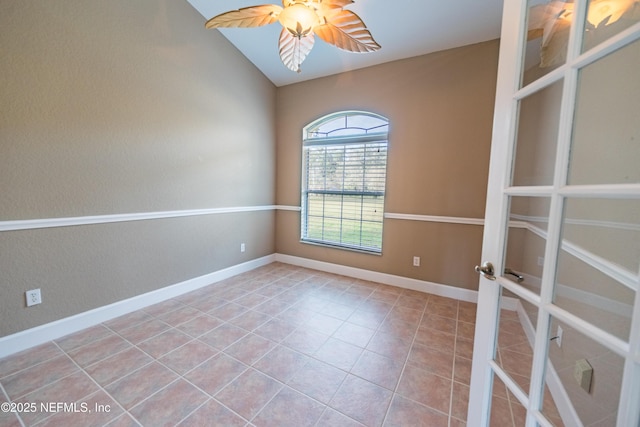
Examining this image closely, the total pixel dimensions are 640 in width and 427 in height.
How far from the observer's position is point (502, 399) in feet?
3.62

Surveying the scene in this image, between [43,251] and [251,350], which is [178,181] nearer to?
[43,251]

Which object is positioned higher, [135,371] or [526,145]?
[526,145]

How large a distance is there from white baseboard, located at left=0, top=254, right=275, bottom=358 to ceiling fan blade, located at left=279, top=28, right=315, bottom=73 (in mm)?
2533

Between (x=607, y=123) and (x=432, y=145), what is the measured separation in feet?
7.22

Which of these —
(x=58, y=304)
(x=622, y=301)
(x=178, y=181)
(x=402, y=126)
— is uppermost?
(x=402, y=126)

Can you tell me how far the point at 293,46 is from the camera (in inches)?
76.7

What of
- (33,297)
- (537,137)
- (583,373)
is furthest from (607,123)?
(33,297)

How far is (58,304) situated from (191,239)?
1173 millimetres

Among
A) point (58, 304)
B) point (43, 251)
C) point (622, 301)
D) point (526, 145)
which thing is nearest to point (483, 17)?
point (526, 145)

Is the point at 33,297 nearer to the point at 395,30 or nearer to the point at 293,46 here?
the point at 293,46

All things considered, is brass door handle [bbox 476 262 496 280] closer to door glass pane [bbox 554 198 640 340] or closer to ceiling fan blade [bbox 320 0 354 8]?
door glass pane [bbox 554 198 640 340]

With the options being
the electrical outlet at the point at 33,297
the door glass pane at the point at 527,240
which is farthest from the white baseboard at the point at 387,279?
the electrical outlet at the point at 33,297

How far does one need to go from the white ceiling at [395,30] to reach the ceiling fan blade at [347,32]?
90cm

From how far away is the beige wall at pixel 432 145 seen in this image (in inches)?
106
